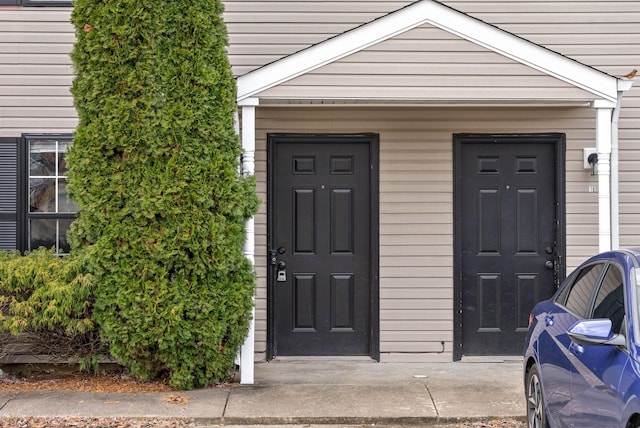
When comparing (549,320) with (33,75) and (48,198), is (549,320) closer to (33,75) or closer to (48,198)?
(48,198)

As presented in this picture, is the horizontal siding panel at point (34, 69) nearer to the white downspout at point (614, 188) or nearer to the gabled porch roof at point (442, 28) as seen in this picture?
the gabled porch roof at point (442, 28)

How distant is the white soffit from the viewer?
24.4 feet

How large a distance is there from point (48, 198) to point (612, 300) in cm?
596

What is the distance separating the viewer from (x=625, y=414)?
4023 mm

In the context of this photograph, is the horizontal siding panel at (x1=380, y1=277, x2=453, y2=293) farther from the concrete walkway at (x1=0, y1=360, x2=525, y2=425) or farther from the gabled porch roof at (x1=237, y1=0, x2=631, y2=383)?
the gabled porch roof at (x1=237, y1=0, x2=631, y2=383)

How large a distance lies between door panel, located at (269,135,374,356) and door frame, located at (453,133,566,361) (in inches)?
35.2

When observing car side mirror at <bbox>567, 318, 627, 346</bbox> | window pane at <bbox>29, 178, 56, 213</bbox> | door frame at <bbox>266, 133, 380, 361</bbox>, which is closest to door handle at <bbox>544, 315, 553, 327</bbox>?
car side mirror at <bbox>567, 318, 627, 346</bbox>

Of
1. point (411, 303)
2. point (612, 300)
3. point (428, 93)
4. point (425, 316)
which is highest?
point (428, 93)

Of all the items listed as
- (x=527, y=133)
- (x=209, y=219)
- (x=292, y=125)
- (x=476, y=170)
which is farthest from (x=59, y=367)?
(x=527, y=133)

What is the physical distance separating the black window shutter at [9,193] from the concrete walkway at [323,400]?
1847 millimetres

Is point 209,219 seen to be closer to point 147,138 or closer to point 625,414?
point 147,138

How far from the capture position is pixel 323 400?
7.17 metres

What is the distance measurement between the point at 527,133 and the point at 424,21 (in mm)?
1964

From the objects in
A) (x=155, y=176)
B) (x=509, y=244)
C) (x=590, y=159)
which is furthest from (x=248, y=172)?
(x=590, y=159)
